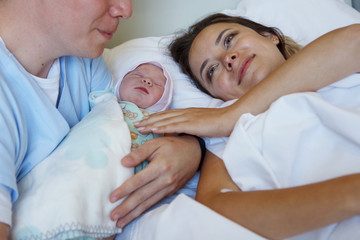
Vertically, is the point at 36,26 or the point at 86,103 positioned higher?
the point at 36,26

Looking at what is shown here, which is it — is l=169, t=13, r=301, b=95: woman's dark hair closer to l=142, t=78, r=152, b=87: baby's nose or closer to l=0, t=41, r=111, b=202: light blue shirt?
l=142, t=78, r=152, b=87: baby's nose

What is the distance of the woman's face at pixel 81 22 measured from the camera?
915mm

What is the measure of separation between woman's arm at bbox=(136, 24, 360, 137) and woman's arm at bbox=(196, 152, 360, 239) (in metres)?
0.31

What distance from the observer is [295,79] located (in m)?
1.02

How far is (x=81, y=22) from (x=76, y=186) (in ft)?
1.53

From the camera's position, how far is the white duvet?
0.87 m

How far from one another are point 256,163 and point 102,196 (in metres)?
0.45

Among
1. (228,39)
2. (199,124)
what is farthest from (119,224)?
(228,39)

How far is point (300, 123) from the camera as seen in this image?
94 centimetres

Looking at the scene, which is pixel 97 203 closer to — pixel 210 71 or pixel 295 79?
pixel 295 79

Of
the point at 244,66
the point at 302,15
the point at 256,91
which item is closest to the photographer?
the point at 256,91

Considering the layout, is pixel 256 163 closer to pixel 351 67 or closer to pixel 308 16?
pixel 351 67

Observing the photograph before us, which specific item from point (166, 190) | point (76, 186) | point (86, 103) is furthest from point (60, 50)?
point (166, 190)

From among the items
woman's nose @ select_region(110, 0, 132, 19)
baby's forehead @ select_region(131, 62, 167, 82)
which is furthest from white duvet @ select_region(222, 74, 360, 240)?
baby's forehead @ select_region(131, 62, 167, 82)
